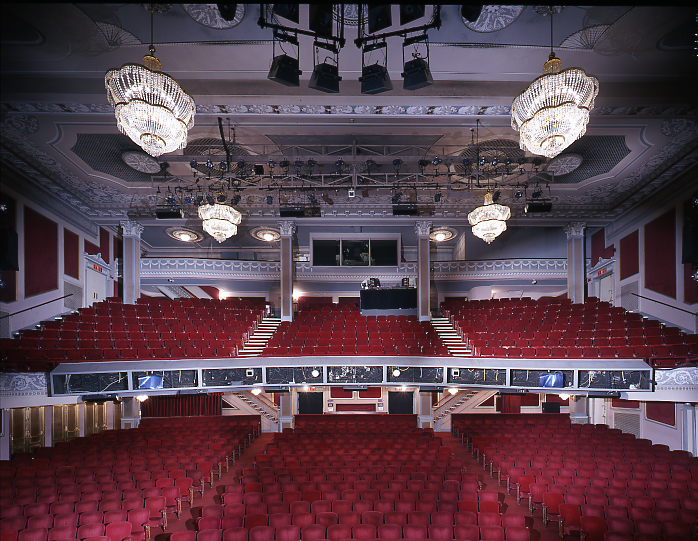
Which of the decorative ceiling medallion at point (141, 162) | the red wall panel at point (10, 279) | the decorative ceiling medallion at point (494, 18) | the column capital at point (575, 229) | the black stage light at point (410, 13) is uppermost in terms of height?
the decorative ceiling medallion at point (494, 18)

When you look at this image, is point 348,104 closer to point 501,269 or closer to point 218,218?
point 218,218

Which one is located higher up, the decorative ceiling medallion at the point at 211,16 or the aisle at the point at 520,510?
the decorative ceiling medallion at the point at 211,16

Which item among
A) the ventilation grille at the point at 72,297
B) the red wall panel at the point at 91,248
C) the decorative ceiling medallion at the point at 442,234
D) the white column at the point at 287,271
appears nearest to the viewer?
the ventilation grille at the point at 72,297

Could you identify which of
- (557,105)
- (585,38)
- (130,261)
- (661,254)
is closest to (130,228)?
(130,261)

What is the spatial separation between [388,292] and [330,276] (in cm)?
303

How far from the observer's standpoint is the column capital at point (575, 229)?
11906mm

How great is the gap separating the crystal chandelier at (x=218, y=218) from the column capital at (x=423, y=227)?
19.8 ft

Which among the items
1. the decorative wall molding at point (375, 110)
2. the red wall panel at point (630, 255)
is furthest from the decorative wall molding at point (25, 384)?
the red wall panel at point (630, 255)

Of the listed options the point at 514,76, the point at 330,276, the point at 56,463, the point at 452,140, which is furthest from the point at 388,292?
the point at 56,463

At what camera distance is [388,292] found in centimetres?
1244

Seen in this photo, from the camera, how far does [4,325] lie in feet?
22.3

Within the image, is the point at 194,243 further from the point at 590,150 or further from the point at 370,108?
the point at 590,150

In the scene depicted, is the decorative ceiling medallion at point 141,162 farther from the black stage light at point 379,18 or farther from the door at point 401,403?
the door at point 401,403

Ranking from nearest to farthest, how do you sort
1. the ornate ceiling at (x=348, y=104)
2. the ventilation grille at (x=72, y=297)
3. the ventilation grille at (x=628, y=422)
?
the ornate ceiling at (x=348, y=104), the ventilation grille at (x=72, y=297), the ventilation grille at (x=628, y=422)
